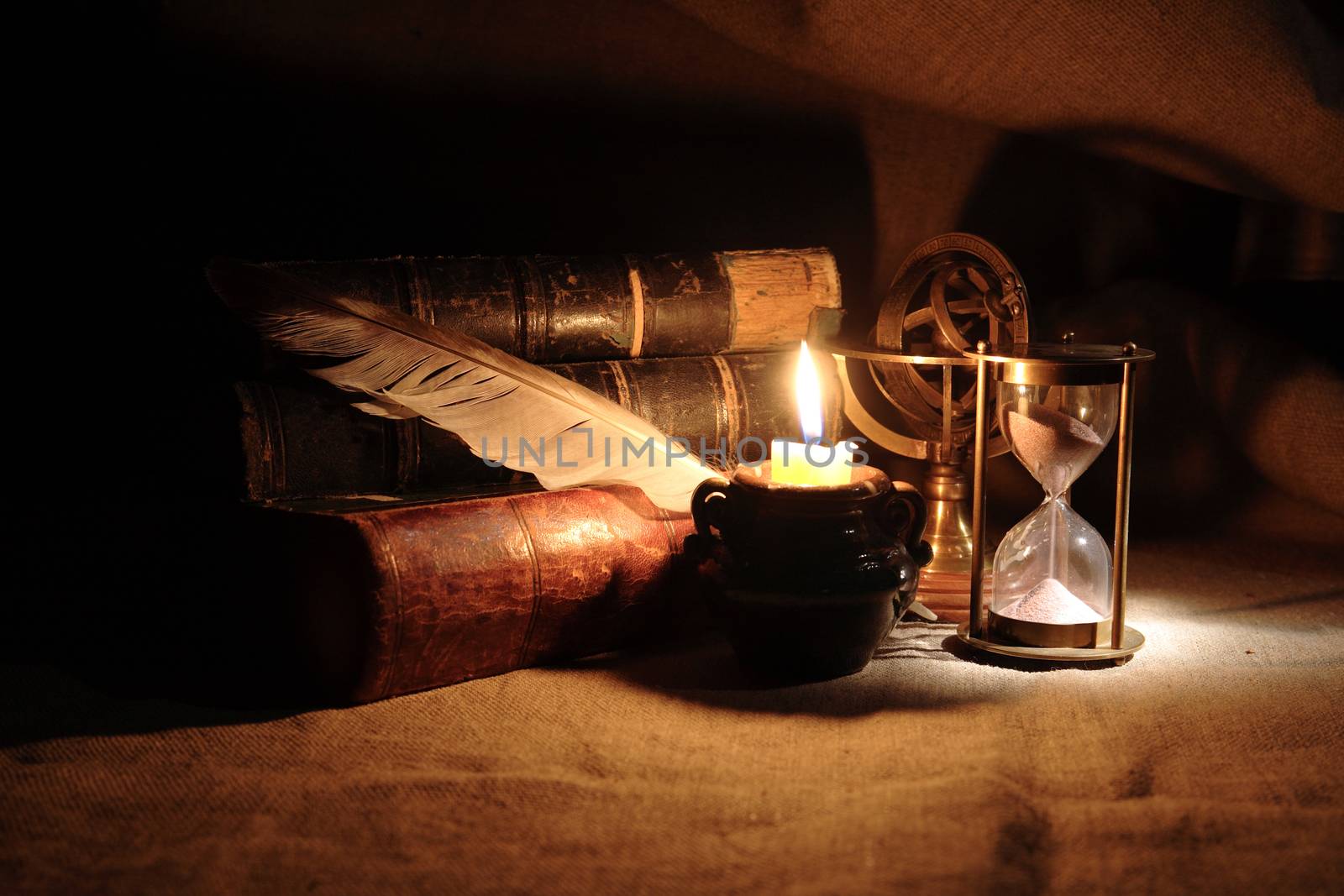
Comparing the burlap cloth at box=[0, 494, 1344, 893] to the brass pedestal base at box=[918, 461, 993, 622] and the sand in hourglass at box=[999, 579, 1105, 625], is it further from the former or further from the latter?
the brass pedestal base at box=[918, 461, 993, 622]

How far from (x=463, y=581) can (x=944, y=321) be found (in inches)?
35.0

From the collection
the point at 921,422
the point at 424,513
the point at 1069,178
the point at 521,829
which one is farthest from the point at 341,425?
the point at 1069,178

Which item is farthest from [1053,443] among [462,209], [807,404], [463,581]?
[462,209]

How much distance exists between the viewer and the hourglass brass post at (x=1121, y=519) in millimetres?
1795

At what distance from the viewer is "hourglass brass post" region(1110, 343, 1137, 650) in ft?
5.89

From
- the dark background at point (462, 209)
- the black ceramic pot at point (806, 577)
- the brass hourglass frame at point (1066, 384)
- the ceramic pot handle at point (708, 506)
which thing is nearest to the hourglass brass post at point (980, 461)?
the brass hourglass frame at point (1066, 384)

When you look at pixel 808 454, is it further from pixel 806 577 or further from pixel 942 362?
pixel 942 362

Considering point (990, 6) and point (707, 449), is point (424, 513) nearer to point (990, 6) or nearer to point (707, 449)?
point (707, 449)

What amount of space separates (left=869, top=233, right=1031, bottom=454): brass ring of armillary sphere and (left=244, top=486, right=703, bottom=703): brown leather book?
1.65 feet

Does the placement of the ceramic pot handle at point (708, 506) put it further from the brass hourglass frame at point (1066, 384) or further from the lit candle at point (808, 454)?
the brass hourglass frame at point (1066, 384)

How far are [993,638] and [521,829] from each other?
82cm

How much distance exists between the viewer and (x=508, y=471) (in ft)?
6.75

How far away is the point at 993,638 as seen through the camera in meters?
1.89

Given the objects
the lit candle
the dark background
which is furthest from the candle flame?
the dark background
